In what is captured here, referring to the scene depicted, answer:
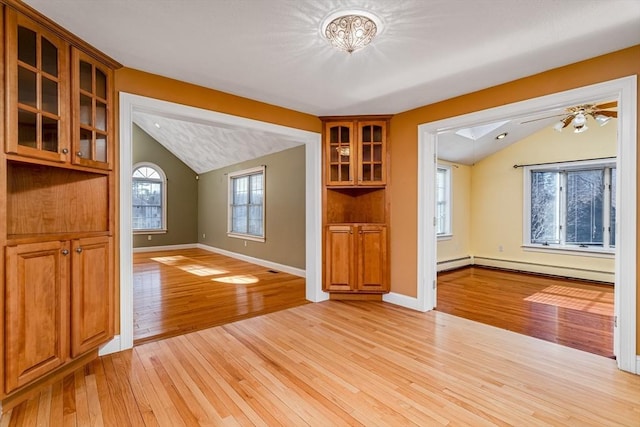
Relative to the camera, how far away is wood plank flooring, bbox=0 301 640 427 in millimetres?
1724

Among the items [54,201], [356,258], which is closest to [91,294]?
[54,201]

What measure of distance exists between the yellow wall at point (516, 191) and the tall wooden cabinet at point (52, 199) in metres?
6.54

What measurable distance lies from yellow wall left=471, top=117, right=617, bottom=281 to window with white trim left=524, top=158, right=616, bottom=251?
0.50ft

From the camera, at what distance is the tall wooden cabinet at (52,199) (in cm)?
175

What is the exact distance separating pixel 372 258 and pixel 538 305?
212cm

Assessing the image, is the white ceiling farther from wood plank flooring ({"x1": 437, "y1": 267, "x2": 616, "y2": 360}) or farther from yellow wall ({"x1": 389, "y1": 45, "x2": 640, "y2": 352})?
wood plank flooring ({"x1": 437, "y1": 267, "x2": 616, "y2": 360})

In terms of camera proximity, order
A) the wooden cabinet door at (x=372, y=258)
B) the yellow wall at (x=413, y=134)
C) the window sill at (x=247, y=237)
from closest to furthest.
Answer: the yellow wall at (x=413, y=134), the wooden cabinet door at (x=372, y=258), the window sill at (x=247, y=237)

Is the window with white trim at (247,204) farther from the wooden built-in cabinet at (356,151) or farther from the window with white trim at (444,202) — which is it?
the window with white trim at (444,202)

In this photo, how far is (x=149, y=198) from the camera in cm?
867

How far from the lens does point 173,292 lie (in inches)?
173

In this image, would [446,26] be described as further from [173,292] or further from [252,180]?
[252,180]

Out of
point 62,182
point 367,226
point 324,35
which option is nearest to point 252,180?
point 367,226

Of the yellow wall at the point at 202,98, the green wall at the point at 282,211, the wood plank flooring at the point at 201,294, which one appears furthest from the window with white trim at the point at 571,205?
the yellow wall at the point at 202,98

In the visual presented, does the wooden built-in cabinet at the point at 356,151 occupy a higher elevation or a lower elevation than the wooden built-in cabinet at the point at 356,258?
higher
